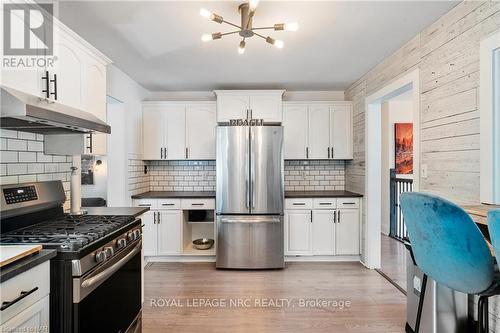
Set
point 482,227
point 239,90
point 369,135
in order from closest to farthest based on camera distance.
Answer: point 482,227
point 369,135
point 239,90

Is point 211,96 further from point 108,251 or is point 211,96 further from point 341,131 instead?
point 108,251

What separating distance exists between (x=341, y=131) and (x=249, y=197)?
1726 millimetres

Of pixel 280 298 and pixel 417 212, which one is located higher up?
pixel 417 212

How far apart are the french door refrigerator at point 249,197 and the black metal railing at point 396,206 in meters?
2.61

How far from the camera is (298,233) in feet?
12.6

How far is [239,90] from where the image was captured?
3988mm

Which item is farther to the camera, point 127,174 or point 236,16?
point 127,174

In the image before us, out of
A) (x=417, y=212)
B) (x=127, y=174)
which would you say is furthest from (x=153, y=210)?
(x=417, y=212)

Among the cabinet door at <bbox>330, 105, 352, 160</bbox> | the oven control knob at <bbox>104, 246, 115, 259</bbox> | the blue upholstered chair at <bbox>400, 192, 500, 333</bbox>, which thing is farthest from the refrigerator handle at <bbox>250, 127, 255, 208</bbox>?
the blue upholstered chair at <bbox>400, 192, 500, 333</bbox>

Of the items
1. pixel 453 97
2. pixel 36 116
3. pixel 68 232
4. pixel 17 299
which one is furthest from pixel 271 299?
pixel 36 116

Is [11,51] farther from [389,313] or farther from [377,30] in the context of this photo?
[389,313]

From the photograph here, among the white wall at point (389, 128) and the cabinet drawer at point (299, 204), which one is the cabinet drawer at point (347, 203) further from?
the white wall at point (389, 128)

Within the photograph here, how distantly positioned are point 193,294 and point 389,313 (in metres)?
1.85

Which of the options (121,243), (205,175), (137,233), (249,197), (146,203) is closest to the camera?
(121,243)
